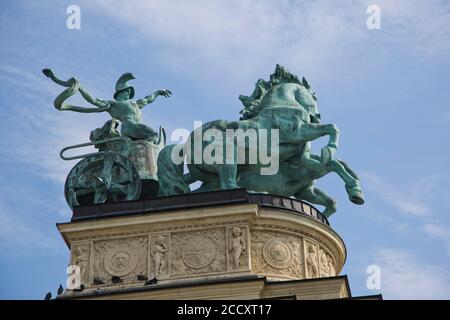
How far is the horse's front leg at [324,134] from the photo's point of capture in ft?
114

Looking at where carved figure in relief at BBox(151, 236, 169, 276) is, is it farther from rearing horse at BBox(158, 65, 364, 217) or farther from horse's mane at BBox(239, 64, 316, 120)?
horse's mane at BBox(239, 64, 316, 120)

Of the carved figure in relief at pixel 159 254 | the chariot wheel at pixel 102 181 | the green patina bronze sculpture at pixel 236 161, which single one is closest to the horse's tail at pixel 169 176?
the green patina bronze sculpture at pixel 236 161

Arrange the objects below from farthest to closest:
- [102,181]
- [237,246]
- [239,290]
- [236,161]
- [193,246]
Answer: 1. [102,181]
2. [236,161]
3. [193,246]
4. [237,246]
5. [239,290]

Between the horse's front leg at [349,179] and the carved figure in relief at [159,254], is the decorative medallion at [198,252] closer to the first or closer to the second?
the carved figure in relief at [159,254]

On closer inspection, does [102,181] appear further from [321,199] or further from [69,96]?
[321,199]

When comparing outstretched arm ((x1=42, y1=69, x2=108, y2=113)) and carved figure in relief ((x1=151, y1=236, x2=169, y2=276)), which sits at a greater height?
outstretched arm ((x1=42, y1=69, x2=108, y2=113))

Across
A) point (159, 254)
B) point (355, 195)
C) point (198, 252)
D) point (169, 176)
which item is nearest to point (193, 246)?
point (198, 252)

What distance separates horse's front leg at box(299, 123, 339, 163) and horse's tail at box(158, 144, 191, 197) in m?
4.00

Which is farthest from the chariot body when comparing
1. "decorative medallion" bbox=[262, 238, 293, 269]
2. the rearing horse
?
"decorative medallion" bbox=[262, 238, 293, 269]

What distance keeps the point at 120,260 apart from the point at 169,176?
3618mm

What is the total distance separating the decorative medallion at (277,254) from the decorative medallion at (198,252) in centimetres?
161

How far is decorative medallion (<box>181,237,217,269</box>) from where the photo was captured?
3219 centimetres

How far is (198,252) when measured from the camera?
32.4m
